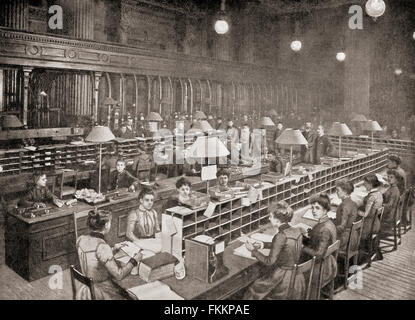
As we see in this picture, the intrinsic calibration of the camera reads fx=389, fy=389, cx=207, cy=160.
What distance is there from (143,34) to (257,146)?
28.5ft

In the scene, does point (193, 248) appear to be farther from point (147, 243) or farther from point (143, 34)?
point (143, 34)

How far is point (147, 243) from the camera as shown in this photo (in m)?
4.04

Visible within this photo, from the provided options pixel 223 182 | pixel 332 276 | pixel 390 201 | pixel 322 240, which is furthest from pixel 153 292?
pixel 390 201

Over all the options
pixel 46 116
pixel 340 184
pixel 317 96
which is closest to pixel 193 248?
pixel 340 184

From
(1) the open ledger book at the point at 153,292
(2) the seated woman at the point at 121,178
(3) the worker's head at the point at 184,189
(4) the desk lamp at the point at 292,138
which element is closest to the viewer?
(1) the open ledger book at the point at 153,292

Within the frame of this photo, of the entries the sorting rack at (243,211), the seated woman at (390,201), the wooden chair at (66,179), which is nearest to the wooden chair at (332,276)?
the sorting rack at (243,211)

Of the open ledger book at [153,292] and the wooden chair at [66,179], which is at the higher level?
the wooden chair at [66,179]

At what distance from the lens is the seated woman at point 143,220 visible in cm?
429

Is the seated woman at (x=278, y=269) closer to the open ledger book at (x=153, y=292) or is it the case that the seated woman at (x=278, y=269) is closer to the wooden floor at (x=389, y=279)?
the open ledger book at (x=153, y=292)

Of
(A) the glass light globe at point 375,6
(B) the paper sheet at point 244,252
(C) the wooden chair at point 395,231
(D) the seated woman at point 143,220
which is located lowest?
(C) the wooden chair at point 395,231

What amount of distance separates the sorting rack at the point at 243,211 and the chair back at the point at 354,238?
1160 mm

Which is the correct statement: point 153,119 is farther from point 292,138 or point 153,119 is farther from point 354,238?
point 354,238

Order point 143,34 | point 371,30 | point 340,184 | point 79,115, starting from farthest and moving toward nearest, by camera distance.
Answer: point 143,34 < point 371,30 < point 79,115 < point 340,184

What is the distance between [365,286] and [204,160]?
14.4ft
